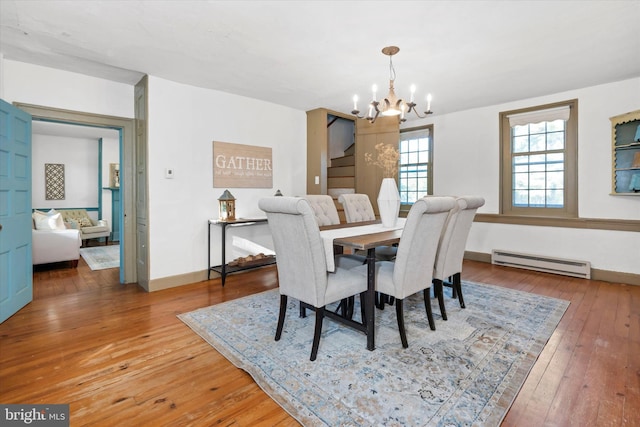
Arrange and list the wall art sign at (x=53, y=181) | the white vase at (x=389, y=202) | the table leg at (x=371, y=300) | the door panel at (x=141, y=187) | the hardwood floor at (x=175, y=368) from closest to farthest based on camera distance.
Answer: the hardwood floor at (x=175, y=368)
the table leg at (x=371, y=300)
the white vase at (x=389, y=202)
the door panel at (x=141, y=187)
the wall art sign at (x=53, y=181)

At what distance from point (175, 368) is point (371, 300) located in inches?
53.0

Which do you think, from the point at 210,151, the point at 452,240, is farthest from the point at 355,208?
the point at 210,151

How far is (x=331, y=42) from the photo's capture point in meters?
2.71

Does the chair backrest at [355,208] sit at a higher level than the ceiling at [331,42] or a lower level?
lower

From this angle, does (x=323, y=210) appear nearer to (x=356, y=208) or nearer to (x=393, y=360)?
(x=356, y=208)

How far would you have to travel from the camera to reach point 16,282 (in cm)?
291

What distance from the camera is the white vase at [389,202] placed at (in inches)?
116

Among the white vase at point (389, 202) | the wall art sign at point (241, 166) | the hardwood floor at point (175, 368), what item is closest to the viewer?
the hardwood floor at point (175, 368)

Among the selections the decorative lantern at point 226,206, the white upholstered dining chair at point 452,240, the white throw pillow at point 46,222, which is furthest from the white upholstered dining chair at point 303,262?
the white throw pillow at point 46,222

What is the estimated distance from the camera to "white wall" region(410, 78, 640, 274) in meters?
3.82

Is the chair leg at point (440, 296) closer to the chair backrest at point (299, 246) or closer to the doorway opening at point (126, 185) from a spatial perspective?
the chair backrest at point (299, 246)

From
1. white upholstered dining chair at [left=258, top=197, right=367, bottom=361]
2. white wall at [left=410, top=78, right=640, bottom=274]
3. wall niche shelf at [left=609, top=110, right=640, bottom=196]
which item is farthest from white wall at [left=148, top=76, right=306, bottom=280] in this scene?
wall niche shelf at [left=609, top=110, right=640, bottom=196]

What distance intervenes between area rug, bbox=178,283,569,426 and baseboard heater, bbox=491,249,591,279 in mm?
1332

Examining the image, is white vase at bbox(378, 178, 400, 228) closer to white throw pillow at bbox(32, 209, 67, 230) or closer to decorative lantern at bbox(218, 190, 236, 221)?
decorative lantern at bbox(218, 190, 236, 221)
